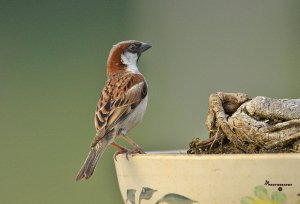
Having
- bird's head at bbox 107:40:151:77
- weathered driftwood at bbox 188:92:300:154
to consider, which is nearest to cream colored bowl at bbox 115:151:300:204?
weathered driftwood at bbox 188:92:300:154

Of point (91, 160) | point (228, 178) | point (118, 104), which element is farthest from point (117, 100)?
point (228, 178)

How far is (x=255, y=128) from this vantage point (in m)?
0.74

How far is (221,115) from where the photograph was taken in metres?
0.78

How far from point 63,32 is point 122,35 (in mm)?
138

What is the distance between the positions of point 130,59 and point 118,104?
0.11m

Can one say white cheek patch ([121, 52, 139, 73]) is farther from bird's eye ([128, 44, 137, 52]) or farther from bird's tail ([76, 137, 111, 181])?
bird's tail ([76, 137, 111, 181])

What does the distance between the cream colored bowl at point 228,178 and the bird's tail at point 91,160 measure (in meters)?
0.12

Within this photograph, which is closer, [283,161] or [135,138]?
[283,161]

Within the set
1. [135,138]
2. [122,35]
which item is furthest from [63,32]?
[135,138]

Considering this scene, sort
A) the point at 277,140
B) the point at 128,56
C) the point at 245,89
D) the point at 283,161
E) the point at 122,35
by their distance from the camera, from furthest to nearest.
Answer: the point at 245,89 < the point at 122,35 < the point at 128,56 < the point at 277,140 < the point at 283,161

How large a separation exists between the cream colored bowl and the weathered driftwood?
0.33 ft

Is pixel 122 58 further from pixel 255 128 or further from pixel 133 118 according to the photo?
pixel 255 128

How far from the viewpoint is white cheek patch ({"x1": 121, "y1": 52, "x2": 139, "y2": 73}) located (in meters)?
0.91

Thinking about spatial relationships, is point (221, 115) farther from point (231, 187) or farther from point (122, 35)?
point (122, 35)
